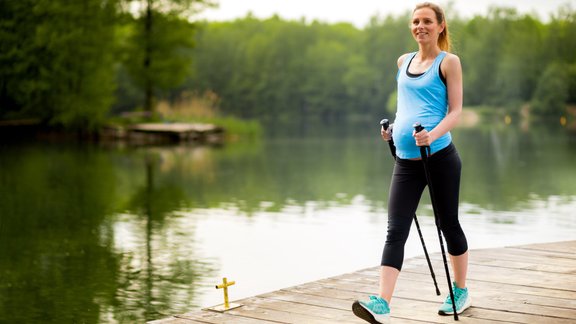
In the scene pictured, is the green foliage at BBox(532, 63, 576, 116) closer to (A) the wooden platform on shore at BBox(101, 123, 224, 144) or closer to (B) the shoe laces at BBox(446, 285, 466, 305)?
(A) the wooden platform on shore at BBox(101, 123, 224, 144)

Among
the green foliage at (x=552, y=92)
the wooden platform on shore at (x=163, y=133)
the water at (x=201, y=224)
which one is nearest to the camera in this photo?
the water at (x=201, y=224)

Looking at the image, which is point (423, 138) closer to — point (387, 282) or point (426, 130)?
point (426, 130)

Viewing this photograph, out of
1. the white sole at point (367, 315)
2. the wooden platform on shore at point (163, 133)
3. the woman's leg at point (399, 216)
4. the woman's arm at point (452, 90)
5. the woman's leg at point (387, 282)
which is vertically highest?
the woman's arm at point (452, 90)

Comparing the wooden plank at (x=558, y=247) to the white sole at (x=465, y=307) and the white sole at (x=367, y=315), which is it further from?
the white sole at (x=367, y=315)

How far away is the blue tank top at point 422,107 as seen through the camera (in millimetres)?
4379

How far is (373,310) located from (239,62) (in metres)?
89.6

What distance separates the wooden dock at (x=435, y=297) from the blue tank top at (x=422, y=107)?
886mm

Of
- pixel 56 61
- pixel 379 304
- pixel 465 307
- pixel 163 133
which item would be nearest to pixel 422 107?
pixel 379 304

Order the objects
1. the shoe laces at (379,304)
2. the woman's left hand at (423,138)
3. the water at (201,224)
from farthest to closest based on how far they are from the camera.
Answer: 1. the water at (201,224)
2. the shoe laces at (379,304)
3. the woman's left hand at (423,138)

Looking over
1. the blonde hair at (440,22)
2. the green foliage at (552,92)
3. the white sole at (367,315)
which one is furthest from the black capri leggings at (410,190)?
the green foliage at (552,92)

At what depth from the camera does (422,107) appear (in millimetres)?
4406

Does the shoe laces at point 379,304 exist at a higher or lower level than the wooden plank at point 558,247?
higher

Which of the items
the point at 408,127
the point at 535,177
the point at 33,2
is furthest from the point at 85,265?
the point at 33,2

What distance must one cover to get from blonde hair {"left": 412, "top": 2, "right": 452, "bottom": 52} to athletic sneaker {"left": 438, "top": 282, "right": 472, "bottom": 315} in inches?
49.2
